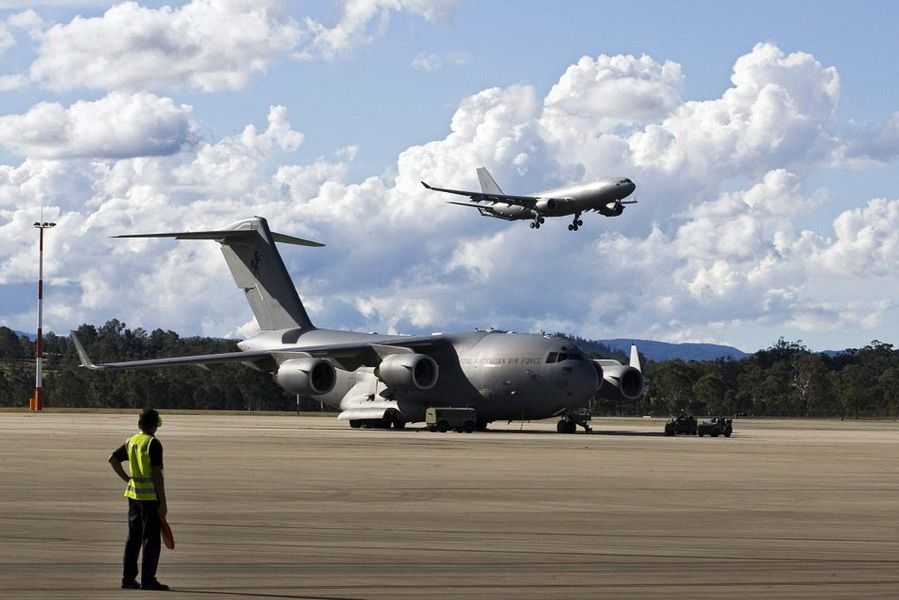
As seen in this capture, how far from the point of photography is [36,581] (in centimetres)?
1362

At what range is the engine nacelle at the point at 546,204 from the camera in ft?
268

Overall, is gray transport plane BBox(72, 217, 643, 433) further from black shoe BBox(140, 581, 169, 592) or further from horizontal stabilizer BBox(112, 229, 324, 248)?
black shoe BBox(140, 581, 169, 592)

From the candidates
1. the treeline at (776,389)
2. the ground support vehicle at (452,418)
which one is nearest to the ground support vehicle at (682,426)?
the ground support vehicle at (452,418)

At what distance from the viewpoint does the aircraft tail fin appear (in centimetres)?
10025

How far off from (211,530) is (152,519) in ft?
14.8

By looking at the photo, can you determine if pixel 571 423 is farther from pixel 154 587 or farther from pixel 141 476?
pixel 154 587

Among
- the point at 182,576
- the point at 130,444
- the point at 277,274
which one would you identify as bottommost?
the point at 182,576

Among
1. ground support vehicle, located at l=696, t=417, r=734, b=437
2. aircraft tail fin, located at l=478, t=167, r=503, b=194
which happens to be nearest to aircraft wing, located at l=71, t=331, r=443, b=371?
ground support vehicle, located at l=696, t=417, r=734, b=437

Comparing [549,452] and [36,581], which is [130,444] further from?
[549,452]

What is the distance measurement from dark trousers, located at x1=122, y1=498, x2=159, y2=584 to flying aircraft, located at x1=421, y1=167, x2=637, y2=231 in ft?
222

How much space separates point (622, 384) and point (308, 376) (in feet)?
42.8

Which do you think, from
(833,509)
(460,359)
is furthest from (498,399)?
(833,509)

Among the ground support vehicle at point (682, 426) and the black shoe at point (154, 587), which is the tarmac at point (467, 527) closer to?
the black shoe at point (154, 587)

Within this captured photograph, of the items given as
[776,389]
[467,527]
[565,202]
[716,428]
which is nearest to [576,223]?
[565,202]
